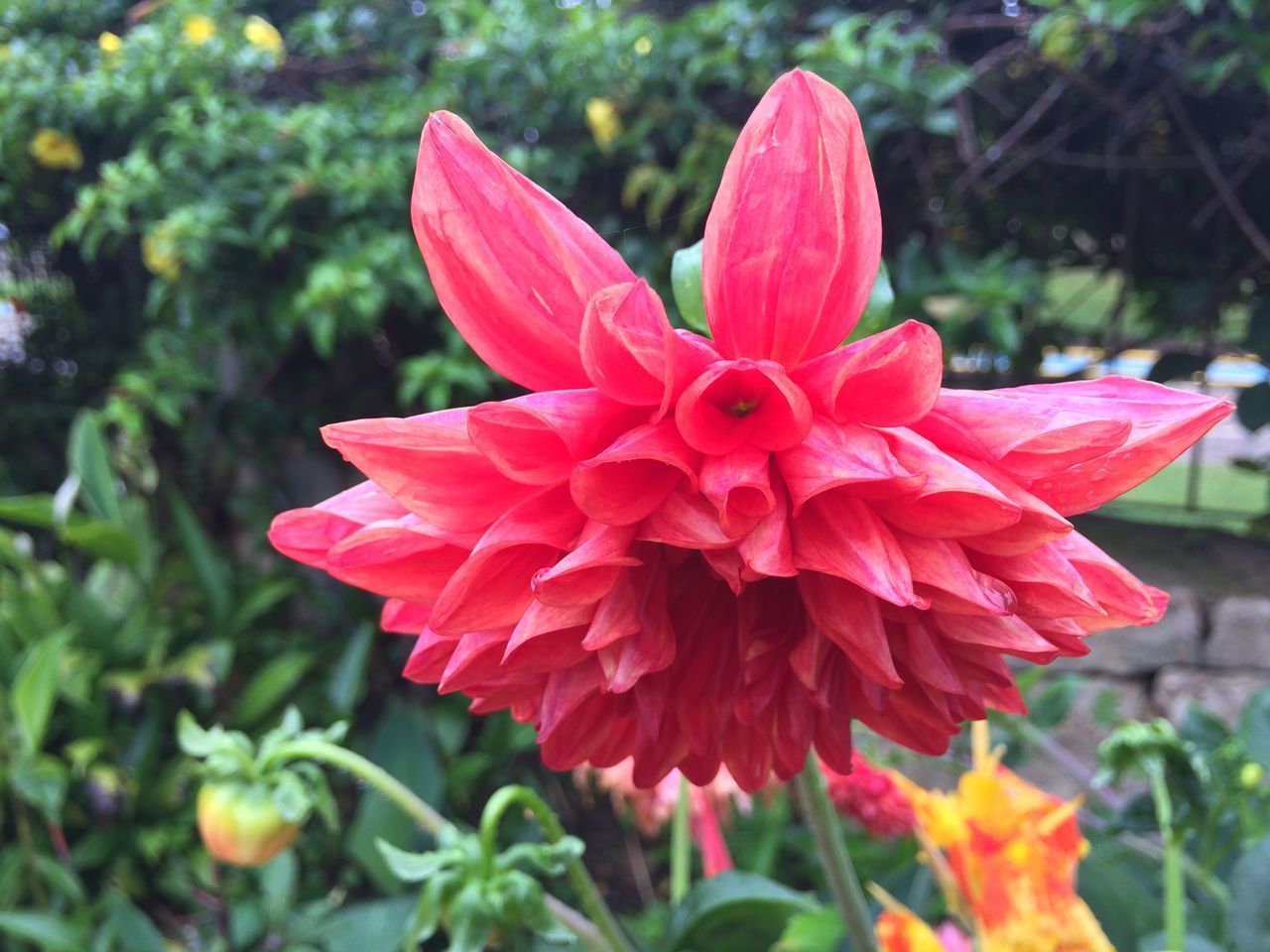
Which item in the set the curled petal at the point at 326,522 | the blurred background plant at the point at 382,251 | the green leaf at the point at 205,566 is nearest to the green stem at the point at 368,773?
the curled petal at the point at 326,522

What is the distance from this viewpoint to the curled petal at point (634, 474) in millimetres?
239

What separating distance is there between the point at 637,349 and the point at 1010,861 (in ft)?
1.14

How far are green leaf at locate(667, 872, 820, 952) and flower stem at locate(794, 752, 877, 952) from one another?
6.3 inches

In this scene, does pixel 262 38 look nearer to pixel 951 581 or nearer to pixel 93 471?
pixel 93 471

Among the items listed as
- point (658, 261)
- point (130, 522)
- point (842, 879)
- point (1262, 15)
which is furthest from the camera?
point (130, 522)

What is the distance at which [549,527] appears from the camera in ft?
0.85

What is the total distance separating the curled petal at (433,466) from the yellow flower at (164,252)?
1185 mm

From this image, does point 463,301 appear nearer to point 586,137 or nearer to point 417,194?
point 417,194

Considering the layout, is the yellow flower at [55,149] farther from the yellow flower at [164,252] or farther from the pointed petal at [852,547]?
the pointed petal at [852,547]

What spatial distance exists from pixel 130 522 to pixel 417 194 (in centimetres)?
161

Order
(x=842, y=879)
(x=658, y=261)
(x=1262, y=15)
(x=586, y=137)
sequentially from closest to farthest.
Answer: (x=842, y=879), (x=1262, y=15), (x=658, y=261), (x=586, y=137)

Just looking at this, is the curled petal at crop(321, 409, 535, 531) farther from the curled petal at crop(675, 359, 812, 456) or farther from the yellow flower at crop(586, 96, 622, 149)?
the yellow flower at crop(586, 96, 622, 149)

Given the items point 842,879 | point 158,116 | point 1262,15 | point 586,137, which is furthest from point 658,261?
point 842,879

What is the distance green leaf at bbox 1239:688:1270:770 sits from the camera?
0.55 metres
